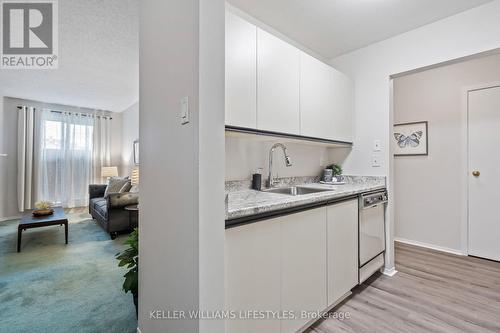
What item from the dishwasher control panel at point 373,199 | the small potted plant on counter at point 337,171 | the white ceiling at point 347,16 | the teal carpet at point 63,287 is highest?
the white ceiling at point 347,16

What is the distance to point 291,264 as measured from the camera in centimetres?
129

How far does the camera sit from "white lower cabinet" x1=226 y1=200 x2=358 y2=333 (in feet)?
Result: 3.42

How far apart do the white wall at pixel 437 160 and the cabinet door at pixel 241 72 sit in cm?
268

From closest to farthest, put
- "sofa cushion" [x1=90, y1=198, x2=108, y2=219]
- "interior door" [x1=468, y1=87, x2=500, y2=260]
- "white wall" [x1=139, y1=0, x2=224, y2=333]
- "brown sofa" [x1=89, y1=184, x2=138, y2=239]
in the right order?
"white wall" [x1=139, y1=0, x2=224, y2=333] → "interior door" [x1=468, y1=87, x2=500, y2=260] → "brown sofa" [x1=89, y1=184, x2=138, y2=239] → "sofa cushion" [x1=90, y1=198, x2=108, y2=219]

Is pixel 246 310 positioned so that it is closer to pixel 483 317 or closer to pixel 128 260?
pixel 128 260

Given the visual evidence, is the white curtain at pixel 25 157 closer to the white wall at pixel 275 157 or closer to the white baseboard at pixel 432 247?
the white wall at pixel 275 157

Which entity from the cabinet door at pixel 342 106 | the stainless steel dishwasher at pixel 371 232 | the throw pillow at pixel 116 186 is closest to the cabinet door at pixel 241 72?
the cabinet door at pixel 342 106

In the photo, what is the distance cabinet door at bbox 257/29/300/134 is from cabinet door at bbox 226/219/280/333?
802 mm

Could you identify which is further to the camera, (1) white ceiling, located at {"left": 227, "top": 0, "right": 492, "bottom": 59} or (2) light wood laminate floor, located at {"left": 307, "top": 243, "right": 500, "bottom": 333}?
(1) white ceiling, located at {"left": 227, "top": 0, "right": 492, "bottom": 59}

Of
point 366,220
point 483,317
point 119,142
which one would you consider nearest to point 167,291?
point 366,220

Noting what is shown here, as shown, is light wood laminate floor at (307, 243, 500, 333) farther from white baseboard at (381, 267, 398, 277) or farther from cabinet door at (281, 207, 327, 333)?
cabinet door at (281, 207, 327, 333)

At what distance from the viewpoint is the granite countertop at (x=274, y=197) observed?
1.05m

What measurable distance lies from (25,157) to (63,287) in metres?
4.12

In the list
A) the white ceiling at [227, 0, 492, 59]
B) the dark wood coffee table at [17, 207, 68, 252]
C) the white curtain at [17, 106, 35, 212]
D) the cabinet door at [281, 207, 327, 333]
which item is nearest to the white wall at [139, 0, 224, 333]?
the cabinet door at [281, 207, 327, 333]
